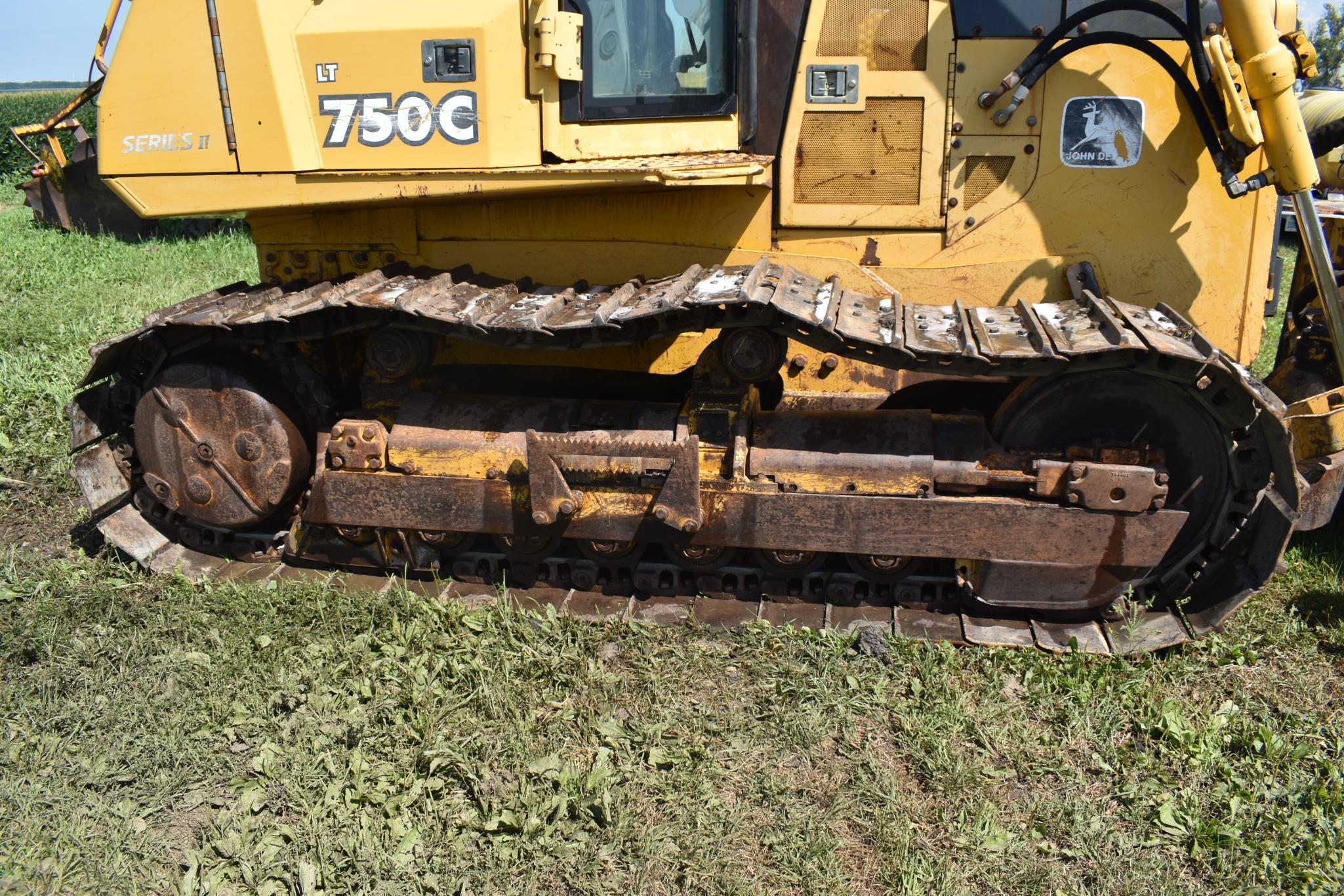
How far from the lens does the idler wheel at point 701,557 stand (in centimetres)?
483

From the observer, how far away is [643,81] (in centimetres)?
463

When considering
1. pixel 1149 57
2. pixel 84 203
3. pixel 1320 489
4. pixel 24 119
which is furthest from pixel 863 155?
pixel 24 119

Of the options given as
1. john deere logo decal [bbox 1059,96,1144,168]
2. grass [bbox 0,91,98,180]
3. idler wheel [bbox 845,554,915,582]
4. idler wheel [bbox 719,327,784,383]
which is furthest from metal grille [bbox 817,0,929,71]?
grass [bbox 0,91,98,180]

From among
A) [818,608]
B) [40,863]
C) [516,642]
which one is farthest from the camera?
[818,608]

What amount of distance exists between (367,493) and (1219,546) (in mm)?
3759

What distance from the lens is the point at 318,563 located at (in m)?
5.26

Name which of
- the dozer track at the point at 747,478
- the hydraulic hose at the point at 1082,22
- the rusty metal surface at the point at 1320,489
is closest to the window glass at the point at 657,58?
the dozer track at the point at 747,478

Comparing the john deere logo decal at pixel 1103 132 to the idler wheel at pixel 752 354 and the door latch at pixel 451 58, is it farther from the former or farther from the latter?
the door latch at pixel 451 58

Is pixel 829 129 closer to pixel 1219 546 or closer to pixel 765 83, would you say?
pixel 765 83

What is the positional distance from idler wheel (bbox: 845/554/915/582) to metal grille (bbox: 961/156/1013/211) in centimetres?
169

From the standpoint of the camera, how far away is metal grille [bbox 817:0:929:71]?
459 cm

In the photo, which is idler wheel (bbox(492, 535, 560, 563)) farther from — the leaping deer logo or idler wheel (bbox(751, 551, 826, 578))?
the leaping deer logo

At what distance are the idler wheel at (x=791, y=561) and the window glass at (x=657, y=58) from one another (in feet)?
6.53

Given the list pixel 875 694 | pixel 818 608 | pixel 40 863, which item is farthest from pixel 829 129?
pixel 40 863
